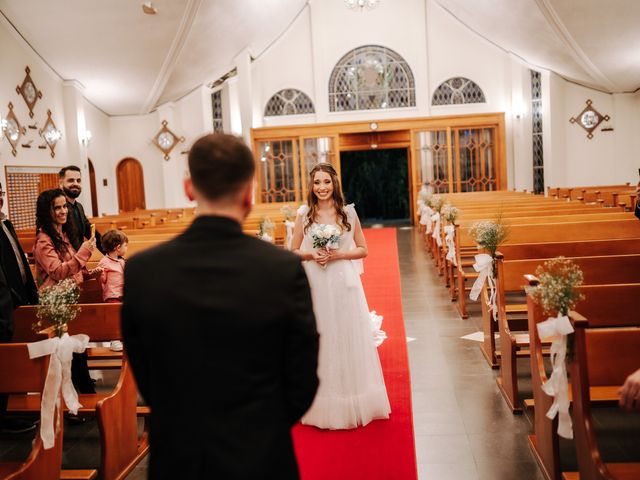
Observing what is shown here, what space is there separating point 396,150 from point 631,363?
68.2ft

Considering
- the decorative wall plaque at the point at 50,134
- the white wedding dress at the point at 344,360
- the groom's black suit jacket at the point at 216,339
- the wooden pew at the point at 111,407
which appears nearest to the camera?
the groom's black suit jacket at the point at 216,339

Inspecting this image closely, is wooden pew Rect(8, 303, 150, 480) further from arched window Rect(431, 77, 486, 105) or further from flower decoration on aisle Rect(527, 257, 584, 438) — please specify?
arched window Rect(431, 77, 486, 105)

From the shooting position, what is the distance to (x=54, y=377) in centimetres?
297

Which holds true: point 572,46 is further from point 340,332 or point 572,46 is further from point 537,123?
point 340,332

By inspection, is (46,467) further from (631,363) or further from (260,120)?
(260,120)

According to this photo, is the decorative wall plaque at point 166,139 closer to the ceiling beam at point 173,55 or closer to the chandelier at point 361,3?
the ceiling beam at point 173,55

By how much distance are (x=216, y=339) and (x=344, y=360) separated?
2475 mm

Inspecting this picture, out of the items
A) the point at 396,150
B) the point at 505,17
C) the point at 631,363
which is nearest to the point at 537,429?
the point at 631,363

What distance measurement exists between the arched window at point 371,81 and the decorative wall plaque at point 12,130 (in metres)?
9.99

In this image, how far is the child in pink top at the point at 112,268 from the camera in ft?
15.3

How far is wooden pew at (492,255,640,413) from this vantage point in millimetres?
4168

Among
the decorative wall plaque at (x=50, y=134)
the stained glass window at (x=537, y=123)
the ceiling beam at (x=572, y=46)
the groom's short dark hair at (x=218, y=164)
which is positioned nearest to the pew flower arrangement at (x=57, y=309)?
the groom's short dark hair at (x=218, y=164)

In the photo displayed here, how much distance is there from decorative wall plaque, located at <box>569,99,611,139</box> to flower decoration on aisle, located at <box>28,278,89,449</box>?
16.3m

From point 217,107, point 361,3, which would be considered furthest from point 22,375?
point 217,107
